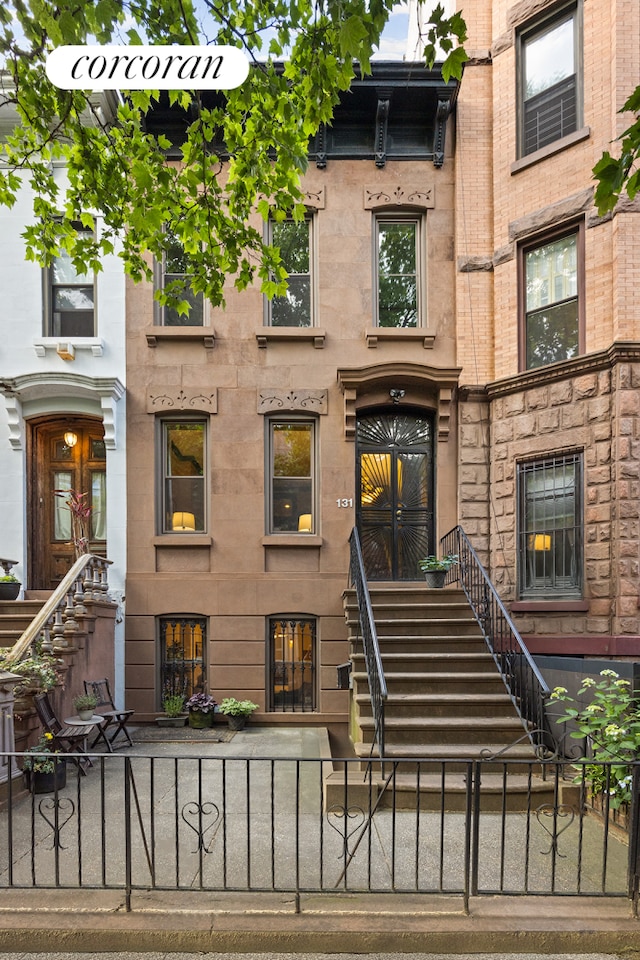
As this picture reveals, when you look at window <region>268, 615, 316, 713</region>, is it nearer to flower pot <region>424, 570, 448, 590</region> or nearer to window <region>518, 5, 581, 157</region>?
flower pot <region>424, 570, 448, 590</region>

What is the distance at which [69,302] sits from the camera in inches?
436

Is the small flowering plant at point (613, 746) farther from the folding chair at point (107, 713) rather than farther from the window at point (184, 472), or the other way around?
the window at point (184, 472)

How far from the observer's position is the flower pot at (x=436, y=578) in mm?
9625

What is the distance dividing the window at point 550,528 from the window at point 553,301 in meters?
1.75

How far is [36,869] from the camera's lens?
16.6ft

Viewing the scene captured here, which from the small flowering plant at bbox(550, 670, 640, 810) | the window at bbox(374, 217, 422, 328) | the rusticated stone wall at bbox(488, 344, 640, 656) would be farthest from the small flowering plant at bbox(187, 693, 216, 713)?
the window at bbox(374, 217, 422, 328)

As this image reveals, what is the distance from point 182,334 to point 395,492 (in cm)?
459

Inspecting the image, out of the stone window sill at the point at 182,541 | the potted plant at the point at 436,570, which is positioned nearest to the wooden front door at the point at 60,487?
the stone window sill at the point at 182,541

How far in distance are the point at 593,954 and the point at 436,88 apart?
11510 mm

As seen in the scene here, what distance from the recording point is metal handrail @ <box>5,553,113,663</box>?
26.1 feet

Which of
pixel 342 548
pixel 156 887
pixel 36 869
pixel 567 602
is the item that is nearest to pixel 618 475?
pixel 567 602

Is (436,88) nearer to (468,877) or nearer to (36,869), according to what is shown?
(468,877)

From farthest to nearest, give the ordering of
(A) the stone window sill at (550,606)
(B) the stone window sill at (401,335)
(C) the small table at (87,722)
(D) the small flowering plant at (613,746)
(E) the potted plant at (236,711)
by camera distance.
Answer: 1. (B) the stone window sill at (401,335)
2. (E) the potted plant at (236,711)
3. (A) the stone window sill at (550,606)
4. (C) the small table at (87,722)
5. (D) the small flowering plant at (613,746)

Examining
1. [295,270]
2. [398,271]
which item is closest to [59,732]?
[295,270]
